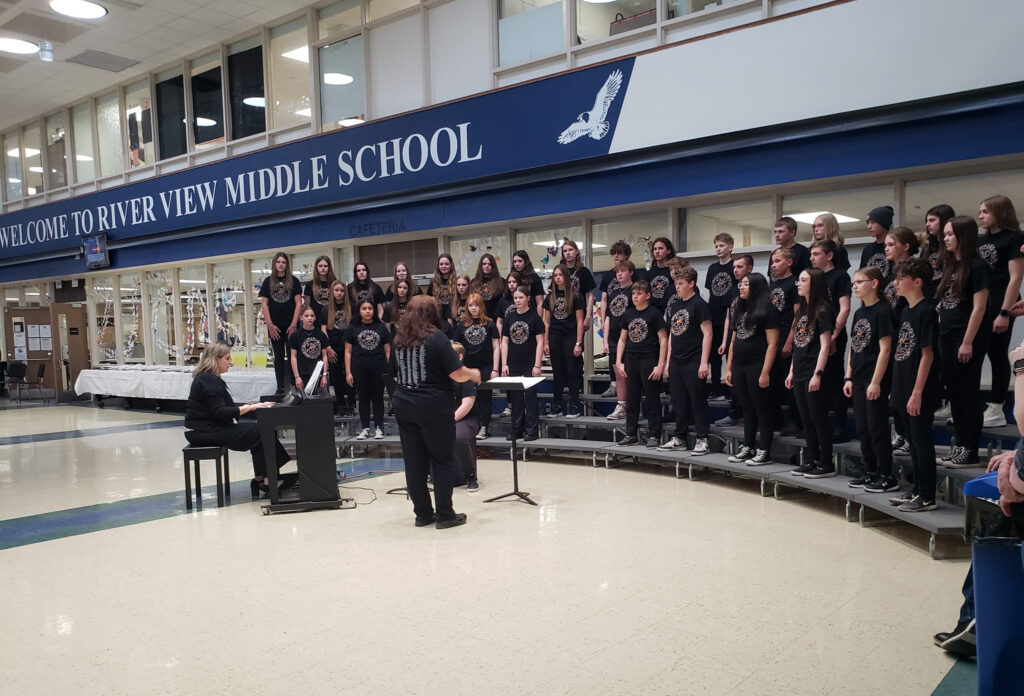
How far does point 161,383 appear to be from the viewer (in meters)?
12.6

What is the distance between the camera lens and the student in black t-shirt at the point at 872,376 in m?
4.50

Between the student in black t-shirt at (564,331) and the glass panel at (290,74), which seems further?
the glass panel at (290,74)

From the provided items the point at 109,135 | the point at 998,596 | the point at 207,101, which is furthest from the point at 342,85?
the point at 998,596

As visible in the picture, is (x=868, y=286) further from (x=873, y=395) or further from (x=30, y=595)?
(x=30, y=595)

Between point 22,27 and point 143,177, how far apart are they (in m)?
3.54

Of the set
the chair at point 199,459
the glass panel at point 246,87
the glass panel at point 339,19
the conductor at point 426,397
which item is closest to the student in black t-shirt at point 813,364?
the conductor at point 426,397

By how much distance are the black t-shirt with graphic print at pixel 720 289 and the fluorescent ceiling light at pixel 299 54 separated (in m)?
7.91

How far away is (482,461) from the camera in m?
7.41

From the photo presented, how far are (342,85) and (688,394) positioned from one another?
7.38 metres

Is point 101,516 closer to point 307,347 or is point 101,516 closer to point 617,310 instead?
point 307,347

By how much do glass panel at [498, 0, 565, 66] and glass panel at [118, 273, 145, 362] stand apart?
32.7ft

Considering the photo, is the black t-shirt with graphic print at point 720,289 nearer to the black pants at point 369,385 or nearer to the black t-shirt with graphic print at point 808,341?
the black t-shirt with graphic print at point 808,341

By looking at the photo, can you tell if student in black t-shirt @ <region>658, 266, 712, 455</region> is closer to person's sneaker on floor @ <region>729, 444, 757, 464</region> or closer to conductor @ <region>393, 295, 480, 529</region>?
person's sneaker on floor @ <region>729, 444, 757, 464</region>

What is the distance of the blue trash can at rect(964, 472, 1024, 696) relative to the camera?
6.93 feet
